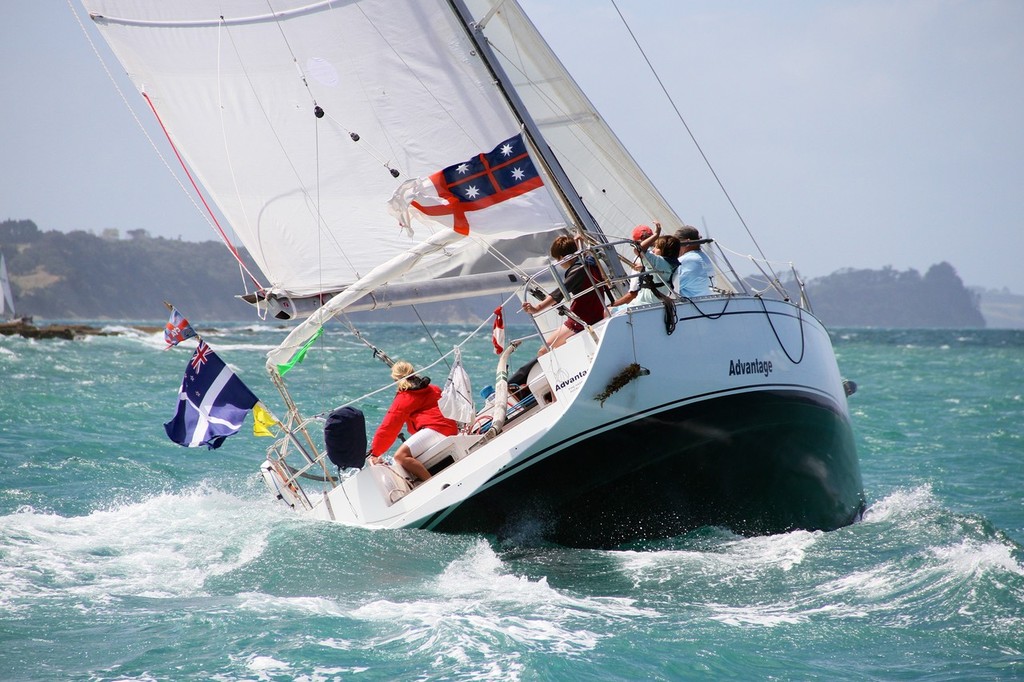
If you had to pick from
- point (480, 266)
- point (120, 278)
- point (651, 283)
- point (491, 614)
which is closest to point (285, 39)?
point (480, 266)

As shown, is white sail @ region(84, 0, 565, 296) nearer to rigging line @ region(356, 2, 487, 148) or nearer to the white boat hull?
rigging line @ region(356, 2, 487, 148)

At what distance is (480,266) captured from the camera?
8.55 m

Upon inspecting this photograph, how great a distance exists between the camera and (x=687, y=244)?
8.05m

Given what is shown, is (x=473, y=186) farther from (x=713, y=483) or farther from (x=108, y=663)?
(x=108, y=663)

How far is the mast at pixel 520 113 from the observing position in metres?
8.22

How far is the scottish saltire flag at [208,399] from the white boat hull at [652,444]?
1476mm

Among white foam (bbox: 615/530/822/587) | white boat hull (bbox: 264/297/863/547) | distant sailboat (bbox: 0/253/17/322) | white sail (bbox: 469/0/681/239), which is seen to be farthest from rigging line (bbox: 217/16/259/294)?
distant sailboat (bbox: 0/253/17/322)

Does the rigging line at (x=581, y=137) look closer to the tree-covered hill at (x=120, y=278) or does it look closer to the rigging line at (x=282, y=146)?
the rigging line at (x=282, y=146)

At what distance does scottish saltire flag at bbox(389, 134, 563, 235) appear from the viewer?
8016mm

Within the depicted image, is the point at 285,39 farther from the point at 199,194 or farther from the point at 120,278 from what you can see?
the point at 120,278

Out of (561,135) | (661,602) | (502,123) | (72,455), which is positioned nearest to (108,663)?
(661,602)

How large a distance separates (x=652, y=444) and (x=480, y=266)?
2157 mm

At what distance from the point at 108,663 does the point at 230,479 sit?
6965mm

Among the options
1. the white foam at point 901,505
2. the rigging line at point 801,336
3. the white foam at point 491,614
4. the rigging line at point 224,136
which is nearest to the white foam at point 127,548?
the white foam at point 491,614
